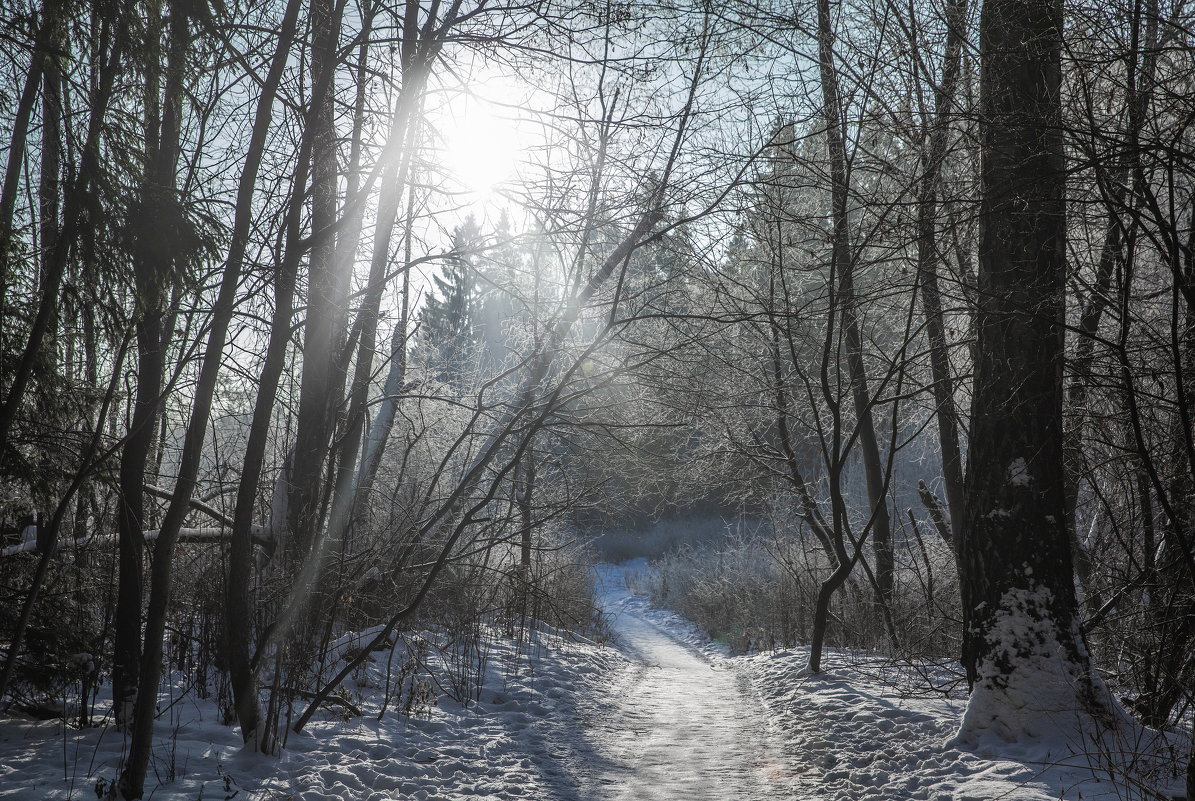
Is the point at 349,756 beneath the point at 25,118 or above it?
beneath

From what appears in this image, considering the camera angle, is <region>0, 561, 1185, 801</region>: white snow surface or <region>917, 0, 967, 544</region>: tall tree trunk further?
<region>917, 0, 967, 544</region>: tall tree trunk

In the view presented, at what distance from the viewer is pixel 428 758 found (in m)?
4.76

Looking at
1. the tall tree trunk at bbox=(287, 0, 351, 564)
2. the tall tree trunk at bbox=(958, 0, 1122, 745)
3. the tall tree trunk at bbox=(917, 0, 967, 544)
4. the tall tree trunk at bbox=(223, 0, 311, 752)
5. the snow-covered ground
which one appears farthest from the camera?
the tall tree trunk at bbox=(917, 0, 967, 544)

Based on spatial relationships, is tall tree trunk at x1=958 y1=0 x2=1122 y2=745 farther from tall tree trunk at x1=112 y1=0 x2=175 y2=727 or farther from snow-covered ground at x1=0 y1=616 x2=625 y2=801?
tall tree trunk at x1=112 y1=0 x2=175 y2=727

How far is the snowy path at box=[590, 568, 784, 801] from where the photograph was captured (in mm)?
4488

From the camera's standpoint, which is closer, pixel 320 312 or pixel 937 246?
pixel 320 312

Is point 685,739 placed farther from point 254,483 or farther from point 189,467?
point 189,467

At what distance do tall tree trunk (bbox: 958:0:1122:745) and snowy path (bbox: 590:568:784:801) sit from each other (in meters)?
1.45

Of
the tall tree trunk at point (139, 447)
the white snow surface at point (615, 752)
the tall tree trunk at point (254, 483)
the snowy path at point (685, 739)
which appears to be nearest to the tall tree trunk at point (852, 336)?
the white snow surface at point (615, 752)

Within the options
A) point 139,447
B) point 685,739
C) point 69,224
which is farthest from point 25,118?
point 685,739

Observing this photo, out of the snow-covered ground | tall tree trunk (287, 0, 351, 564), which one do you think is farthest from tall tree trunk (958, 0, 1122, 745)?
tall tree trunk (287, 0, 351, 564)

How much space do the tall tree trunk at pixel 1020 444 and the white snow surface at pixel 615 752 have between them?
0.35 metres

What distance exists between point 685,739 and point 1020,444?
10.7 ft

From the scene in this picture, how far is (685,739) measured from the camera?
5754 mm
